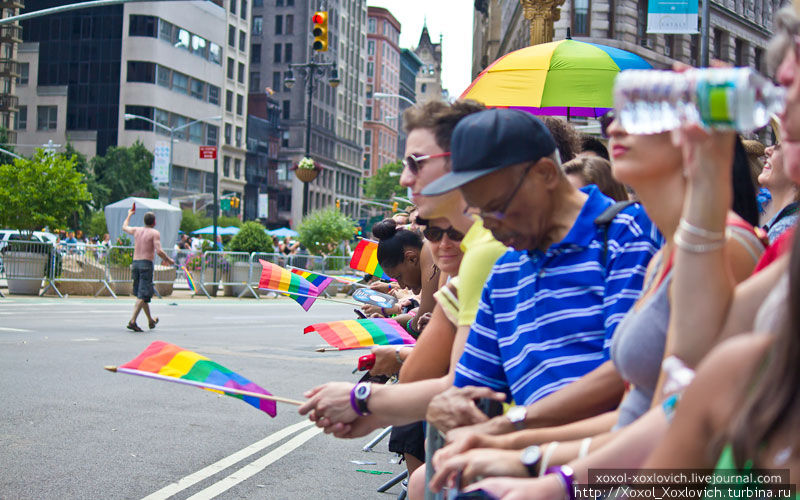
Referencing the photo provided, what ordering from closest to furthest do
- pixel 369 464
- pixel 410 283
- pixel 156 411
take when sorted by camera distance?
pixel 410 283 → pixel 369 464 → pixel 156 411

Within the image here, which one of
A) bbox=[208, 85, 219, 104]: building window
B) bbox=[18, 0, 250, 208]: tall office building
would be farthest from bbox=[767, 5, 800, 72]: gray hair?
bbox=[208, 85, 219, 104]: building window

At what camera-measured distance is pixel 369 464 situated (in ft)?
24.5

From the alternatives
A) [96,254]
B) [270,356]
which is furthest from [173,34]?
[270,356]

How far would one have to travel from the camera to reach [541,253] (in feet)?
9.15

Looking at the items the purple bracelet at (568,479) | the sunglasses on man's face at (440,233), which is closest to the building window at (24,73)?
the sunglasses on man's face at (440,233)

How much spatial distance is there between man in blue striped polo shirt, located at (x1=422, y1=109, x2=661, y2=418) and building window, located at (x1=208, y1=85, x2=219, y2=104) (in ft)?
279

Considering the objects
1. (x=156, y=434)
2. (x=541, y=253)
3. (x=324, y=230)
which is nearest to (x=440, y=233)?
(x=541, y=253)

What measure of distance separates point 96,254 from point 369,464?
2084 cm

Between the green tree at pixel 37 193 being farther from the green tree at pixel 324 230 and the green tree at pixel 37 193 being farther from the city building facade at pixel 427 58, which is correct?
the city building facade at pixel 427 58

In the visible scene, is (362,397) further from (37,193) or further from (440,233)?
(37,193)

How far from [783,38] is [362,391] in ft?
6.44

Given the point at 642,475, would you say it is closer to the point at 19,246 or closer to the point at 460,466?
the point at 460,466

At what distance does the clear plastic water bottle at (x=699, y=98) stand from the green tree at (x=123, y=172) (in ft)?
220

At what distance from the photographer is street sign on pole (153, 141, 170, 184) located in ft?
225
